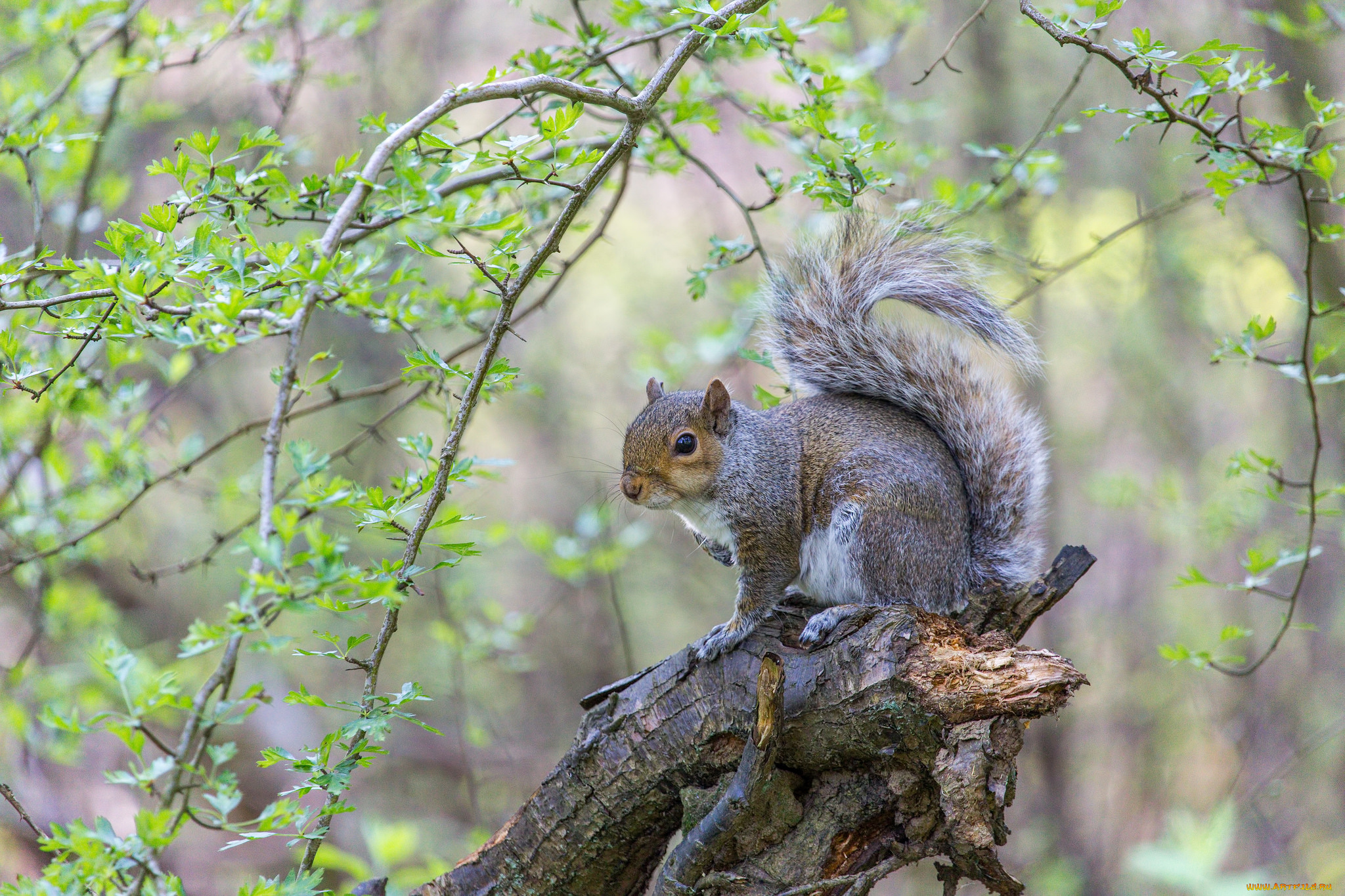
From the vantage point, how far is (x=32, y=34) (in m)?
2.54

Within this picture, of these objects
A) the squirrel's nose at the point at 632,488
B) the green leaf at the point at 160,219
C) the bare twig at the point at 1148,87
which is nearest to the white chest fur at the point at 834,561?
the squirrel's nose at the point at 632,488

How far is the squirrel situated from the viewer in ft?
7.42

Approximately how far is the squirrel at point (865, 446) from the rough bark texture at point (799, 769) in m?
0.32

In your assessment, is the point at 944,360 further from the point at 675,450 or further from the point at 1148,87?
the point at 1148,87

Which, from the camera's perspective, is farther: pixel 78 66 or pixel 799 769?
pixel 78 66

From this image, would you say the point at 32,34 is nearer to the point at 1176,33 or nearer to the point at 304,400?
the point at 304,400

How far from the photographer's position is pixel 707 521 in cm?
245

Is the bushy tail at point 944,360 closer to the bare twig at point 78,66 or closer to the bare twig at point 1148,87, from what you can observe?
the bare twig at point 1148,87

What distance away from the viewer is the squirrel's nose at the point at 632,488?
233cm

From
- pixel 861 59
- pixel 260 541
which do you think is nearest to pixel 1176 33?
pixel 861 59

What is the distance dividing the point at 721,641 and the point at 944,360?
0.94 meters

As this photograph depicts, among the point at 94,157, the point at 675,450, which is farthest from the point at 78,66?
the point at 675,450

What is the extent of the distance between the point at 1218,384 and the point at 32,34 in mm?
6432

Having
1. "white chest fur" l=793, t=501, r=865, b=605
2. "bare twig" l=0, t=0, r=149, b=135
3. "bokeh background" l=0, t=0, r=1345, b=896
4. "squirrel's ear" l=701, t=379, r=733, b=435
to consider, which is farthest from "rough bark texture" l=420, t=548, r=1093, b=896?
"bare twig" l=0, t=0, r=149, b=135
